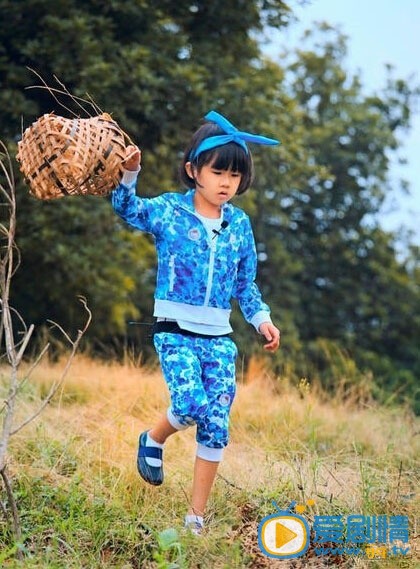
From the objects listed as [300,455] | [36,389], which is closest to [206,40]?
[36,389]

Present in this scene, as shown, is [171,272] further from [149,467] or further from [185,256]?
[149,467]

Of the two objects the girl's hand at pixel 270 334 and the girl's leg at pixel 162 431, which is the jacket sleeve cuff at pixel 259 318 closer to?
the girl's hand at pixel 270 334

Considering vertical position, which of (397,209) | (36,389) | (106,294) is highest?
(36,389)

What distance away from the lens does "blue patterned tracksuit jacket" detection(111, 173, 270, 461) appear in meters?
3.33

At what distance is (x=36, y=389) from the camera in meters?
5.68

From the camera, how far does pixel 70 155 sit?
3033 millimetres

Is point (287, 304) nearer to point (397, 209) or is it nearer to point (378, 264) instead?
point (378, 264)

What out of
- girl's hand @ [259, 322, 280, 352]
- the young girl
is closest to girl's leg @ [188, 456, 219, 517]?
the young girl

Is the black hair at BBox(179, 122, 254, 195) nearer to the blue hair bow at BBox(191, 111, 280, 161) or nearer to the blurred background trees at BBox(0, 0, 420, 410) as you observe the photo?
the blue hair bow at BBox(191, 111, 280, 161)

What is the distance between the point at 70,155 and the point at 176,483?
5.12ft

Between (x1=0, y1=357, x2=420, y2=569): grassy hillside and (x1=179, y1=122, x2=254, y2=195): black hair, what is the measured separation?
4.10 ft

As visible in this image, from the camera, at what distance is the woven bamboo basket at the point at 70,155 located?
9.96 ft

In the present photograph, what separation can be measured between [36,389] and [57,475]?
72.8 inches

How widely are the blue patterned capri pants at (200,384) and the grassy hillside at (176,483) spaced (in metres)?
0.34
